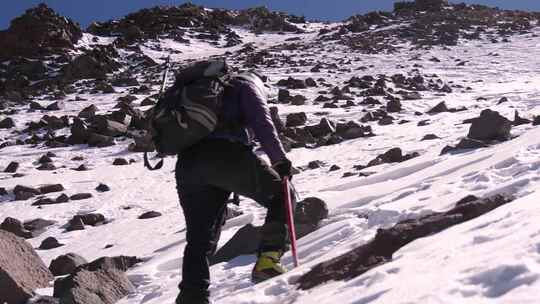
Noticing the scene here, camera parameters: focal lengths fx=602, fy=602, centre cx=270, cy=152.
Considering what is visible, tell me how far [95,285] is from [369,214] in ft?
7.24

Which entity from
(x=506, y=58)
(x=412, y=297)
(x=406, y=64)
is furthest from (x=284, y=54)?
(x=412, y=297)

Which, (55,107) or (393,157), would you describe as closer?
(393,157)

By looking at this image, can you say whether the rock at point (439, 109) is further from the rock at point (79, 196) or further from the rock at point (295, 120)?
the rock at point (79, 196)

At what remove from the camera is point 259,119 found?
325 centimetres

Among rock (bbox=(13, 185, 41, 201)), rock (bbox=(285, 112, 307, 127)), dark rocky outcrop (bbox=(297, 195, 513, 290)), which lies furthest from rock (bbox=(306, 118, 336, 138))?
dark rocky outcrop (bbox=(297, 195, 513, 290))

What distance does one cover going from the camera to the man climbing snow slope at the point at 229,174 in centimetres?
323

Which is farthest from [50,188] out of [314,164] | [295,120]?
[295,120]

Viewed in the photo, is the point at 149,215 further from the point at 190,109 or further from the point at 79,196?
the point at 190,109

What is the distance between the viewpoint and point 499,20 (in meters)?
41.3

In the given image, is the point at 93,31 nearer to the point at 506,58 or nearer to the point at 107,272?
A: the point at 506,58

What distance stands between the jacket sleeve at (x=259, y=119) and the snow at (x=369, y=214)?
2.59 ft

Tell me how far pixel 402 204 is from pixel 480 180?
0.68 meters

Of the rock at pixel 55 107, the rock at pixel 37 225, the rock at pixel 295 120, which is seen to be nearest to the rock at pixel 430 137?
the rock at pixel 295 120

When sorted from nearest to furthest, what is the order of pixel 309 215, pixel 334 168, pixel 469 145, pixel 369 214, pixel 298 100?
1. pixel 369 214
2. pixel 309 215
3. pixel 469 145
4. pixel 334 168
5. pixel 298 100
